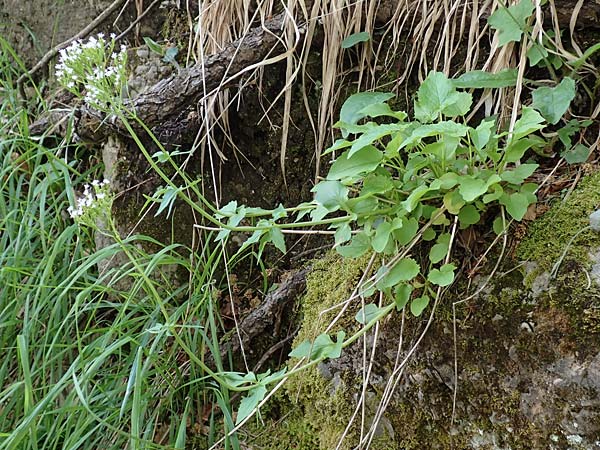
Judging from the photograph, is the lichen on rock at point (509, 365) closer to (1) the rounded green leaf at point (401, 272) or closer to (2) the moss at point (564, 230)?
(2) the moss at point (564, 230)

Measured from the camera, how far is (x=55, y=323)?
1377 mm

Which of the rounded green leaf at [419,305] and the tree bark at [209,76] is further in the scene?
the tree bark at [209,76]

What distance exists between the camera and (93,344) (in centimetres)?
124

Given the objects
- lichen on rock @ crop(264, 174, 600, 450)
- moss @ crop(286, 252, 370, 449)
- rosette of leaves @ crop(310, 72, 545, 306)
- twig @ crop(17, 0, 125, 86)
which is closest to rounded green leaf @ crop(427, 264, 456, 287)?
rosette of leaves @ crop(310, 72, 545, 306)

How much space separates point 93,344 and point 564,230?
964 mm

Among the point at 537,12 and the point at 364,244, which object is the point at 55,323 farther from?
the point at 537,12

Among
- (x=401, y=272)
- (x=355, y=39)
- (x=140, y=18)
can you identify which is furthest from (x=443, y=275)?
(x=140, y=18)

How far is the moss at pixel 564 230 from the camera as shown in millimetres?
908

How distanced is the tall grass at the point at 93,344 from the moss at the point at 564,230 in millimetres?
622

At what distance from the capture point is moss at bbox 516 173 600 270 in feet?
2.98

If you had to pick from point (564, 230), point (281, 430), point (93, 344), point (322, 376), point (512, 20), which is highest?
point (512, 20)

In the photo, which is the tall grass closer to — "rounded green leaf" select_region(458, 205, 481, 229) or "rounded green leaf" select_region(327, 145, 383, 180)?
"rounded green leaf" select_region(327, 145, 383, 180)

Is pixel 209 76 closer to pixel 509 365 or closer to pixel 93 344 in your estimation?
pixel 93 344

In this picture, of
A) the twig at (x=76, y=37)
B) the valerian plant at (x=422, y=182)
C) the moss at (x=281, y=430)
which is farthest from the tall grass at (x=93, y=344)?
the twig at (x=76, y=37)
